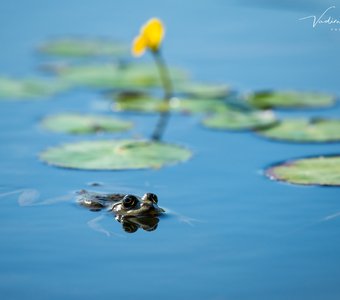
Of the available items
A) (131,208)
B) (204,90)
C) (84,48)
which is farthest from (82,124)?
(84,48)

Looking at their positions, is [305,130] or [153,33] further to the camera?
[153,33]

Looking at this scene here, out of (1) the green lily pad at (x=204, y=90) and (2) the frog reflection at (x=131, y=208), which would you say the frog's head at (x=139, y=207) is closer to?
(2) the frog reflection at (x=131, y=208)

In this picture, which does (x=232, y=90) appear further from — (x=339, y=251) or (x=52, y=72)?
(x=339, y=251)

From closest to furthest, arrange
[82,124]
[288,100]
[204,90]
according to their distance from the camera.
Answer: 1. [82,124]
2. [288,100]
3. [204,90]

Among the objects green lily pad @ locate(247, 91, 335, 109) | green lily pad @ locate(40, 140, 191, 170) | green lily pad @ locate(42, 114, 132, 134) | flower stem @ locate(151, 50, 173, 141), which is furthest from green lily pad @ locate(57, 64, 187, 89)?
green lily pad @ locate(40, 140, 191, 170)

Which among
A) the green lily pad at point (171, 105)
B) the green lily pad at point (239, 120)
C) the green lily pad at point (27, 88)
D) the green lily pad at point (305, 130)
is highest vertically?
the green lily pad at point (27, 88)

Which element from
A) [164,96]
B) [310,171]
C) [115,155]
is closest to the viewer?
[310,171]

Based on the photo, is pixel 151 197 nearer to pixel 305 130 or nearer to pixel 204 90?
pixel 305 130

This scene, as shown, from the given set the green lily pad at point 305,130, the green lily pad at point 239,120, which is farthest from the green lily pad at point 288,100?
the green lily pad at point 305,130
